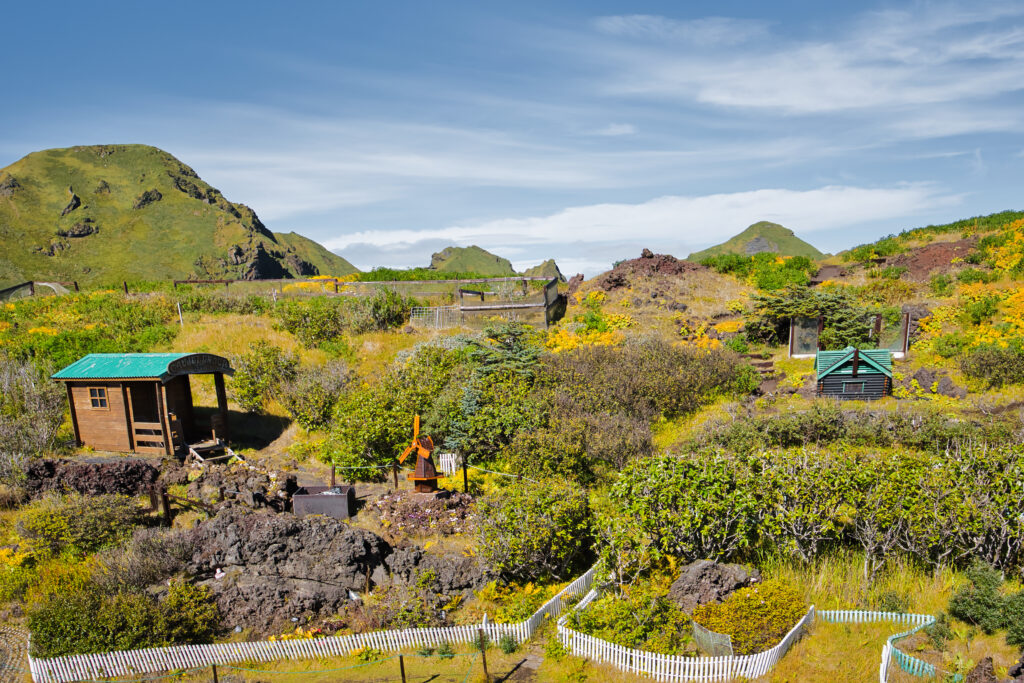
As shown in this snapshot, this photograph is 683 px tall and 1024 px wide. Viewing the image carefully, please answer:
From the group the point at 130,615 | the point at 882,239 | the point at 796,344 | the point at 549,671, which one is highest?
the point at 882,239

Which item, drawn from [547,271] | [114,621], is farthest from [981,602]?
[547,271]

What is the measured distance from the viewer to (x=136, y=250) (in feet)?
325

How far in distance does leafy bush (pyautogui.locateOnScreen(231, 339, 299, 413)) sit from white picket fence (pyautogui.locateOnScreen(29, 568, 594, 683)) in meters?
12.1

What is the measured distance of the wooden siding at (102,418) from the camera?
683 inches

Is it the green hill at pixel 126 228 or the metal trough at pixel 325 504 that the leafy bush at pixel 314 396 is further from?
the green hill at pixel 126 228

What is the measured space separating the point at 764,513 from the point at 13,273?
111269mm

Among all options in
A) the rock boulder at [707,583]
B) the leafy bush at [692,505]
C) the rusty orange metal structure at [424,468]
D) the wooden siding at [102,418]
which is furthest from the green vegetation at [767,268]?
the wooden siding at [102,418]

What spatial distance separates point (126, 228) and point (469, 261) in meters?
85.6

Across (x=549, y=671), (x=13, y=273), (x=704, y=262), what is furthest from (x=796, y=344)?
(x=13, y=273)

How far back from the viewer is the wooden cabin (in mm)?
16891

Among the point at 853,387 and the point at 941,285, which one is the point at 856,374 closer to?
the point at 853,387

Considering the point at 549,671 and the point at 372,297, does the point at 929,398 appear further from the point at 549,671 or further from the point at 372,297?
the point at 372,297

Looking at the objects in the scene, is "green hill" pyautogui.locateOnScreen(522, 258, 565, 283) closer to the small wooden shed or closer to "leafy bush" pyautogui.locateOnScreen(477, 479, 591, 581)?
the small wooden shed

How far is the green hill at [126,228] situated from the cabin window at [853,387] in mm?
98796
